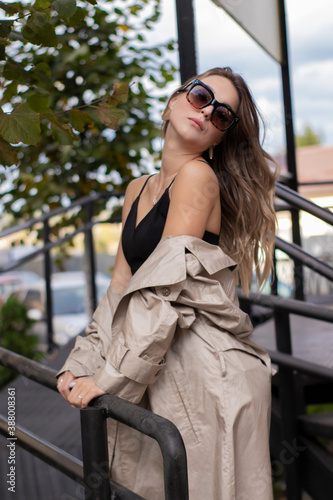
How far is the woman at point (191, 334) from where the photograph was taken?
1.32 m

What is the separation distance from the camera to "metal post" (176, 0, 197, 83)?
2297 millimetres

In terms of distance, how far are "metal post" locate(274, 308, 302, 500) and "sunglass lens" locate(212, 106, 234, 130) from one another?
1000 mm

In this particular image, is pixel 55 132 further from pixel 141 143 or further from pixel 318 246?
pixel 318 246

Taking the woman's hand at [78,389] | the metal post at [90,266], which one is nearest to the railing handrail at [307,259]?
the woman's hand at [78,389]

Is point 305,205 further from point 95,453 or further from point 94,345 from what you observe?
point 95,453

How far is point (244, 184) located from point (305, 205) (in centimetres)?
64

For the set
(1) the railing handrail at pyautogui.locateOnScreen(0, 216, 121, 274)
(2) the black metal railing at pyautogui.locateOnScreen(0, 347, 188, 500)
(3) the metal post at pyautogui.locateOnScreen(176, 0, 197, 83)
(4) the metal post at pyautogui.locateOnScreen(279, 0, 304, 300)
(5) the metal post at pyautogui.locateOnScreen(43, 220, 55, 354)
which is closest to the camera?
(2) the black metal railing at pyautogui.locateOnScreen(0, 347, 188, 500)

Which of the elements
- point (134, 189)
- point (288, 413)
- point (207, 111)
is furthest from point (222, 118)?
point (288, 413)

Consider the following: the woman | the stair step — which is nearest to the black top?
the woman

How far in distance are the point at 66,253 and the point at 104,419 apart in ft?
13.0

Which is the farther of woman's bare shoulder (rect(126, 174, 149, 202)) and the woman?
woman's bare shoulder (rect(126, 174, 149, 202))

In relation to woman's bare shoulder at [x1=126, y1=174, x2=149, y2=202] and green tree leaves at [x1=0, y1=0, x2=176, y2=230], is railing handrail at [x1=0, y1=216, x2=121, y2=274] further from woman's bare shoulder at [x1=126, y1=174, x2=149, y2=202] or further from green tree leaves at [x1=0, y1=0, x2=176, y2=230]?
woman's bare shoulder at [x1=126, y1=174, x2=149, y2=202]

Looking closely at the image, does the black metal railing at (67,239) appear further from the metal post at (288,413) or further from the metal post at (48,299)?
the metal post at (288,413)

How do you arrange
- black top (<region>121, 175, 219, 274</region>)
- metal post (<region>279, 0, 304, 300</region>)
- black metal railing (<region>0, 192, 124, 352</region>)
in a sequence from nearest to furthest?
black top (<region>121, 175, 219, 274</region>) → metal post (<region>279, 0, 304, 300</region>) → black metal railing (<region>0, 192, 124, 352</region>)
